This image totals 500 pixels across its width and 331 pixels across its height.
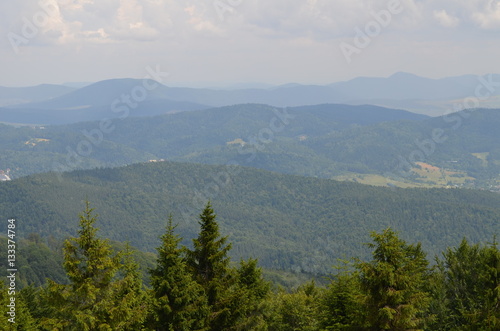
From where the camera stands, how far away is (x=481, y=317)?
28.6m

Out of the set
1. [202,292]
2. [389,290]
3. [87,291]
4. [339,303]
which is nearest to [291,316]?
[339,303]

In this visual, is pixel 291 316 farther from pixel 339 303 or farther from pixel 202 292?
pixel 202 292

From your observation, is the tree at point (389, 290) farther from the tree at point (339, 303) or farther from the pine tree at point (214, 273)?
the pine tree at point (214, 273)

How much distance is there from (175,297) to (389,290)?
11.5 meters

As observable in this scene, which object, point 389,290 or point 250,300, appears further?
point 250,300

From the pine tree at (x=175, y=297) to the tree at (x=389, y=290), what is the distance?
936 centimetres

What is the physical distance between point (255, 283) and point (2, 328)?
20.6 meters

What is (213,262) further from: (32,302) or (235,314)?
(32,302)

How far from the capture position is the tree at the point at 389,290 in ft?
81.6

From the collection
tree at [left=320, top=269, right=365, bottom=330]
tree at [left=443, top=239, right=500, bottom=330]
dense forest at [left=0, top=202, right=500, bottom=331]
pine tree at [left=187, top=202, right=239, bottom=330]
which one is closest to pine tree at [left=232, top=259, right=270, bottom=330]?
dense forest at [left=0, top=202, right=500, bottom=331]

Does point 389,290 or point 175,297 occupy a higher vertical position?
point 389,290

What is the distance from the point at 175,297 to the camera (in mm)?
27719

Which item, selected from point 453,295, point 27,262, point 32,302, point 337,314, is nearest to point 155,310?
point 337,314

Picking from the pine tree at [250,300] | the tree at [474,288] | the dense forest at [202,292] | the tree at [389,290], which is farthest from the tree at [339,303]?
the tree at [474,288]
